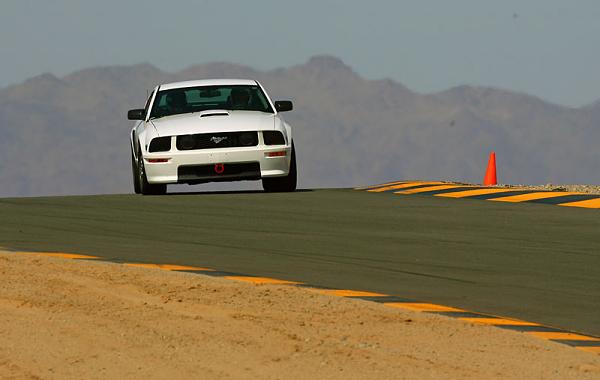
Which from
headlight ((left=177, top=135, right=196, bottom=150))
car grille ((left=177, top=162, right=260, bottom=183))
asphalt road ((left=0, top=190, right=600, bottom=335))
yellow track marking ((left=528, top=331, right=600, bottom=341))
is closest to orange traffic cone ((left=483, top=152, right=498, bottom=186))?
asphalt road ((left=0, top=190, right=600, bottom=335))

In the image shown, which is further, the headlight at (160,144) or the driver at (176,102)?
the driver at (176,102)

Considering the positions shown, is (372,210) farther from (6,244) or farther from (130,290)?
(130,290)

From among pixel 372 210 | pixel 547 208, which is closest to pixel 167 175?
pixel 372 210

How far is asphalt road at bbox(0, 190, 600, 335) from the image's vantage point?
1137 centimetres

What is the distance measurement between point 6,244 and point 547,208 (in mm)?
7107

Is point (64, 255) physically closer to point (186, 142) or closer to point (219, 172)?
point (219, 172)

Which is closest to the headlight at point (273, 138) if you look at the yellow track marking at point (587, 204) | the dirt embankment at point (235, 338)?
the yellow track marking at point (587, 204)

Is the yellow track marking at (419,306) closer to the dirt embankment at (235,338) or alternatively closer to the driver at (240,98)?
the dirt embankment at (235,338)

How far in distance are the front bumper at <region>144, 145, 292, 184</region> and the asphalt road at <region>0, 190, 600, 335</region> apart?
0.27 meters

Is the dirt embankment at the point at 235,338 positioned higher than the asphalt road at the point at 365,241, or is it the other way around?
the dirt embankment at the point at 235,338

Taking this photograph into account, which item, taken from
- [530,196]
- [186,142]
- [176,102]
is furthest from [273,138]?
[530,196]

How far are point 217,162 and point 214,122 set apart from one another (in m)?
0.59

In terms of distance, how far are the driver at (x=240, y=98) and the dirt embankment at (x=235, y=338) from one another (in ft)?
32.5

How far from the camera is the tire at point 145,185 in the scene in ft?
66.2
